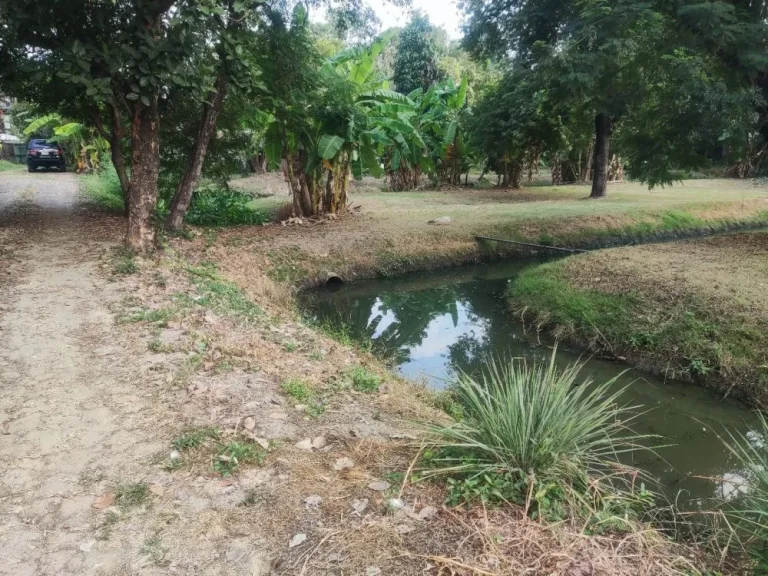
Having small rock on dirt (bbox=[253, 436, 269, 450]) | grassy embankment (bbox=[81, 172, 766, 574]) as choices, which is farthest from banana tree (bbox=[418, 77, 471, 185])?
small rock on dirt (bbox=[253, 436, 269, 450])

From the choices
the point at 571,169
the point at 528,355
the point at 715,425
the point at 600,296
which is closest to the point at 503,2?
the point at 571,169

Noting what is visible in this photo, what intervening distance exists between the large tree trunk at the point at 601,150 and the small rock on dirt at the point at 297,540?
17334 millimetres

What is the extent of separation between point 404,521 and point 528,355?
5.02 meters

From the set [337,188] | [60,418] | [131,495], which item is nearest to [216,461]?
[131,495]

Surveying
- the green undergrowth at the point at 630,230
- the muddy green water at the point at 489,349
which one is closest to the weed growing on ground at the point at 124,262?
the muddy green water at the point at 489,349

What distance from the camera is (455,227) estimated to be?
1313 cm

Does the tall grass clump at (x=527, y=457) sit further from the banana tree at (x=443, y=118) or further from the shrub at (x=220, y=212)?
the banana tree at (x=443, y=118)

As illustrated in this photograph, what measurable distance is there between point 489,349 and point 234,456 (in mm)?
5070

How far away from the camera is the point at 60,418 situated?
3887 millimetres

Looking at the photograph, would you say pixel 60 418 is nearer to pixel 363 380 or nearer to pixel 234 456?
pixel 234 456

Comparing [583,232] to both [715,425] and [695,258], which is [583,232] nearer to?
[695,258]

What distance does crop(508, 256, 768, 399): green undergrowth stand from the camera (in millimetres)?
6199

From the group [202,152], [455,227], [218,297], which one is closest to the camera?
[218,297]

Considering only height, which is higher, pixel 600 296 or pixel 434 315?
pixel 600 296
